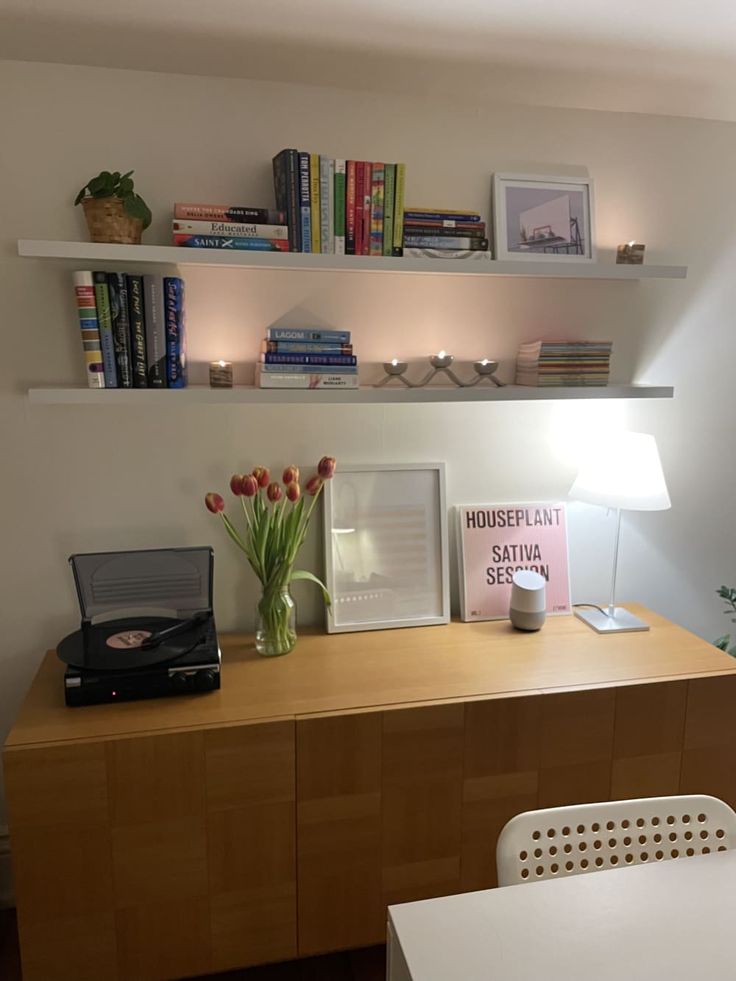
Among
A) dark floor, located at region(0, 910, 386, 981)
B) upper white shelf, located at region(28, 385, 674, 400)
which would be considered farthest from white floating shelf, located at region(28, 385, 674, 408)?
dark floor, located at region(0, 910, 386, 981)

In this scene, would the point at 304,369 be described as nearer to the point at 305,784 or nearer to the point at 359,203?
the point at 359,203

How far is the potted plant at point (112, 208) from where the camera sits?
67.2 inches

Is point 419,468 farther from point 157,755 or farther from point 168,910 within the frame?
point 168,910

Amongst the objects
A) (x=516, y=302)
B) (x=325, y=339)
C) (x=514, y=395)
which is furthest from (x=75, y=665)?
(x=516, y=302)

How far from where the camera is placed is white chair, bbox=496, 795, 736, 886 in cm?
124

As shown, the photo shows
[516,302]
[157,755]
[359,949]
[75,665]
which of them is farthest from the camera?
[516,302]

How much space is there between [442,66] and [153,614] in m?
1.59

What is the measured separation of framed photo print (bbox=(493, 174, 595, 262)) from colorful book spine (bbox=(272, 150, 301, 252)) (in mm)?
574

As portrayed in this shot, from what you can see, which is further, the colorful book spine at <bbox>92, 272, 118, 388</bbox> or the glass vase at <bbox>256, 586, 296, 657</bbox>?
the glass vase at <bbox>256, 586, 296, 657</bbox>

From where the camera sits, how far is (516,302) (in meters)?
2.17

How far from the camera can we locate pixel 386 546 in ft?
7.13

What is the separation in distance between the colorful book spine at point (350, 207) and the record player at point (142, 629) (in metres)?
0.85

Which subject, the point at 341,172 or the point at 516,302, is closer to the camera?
the point at 341,172

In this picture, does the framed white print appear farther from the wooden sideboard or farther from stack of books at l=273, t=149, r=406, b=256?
stack of books at l=273, t=149, r=406, b=256
